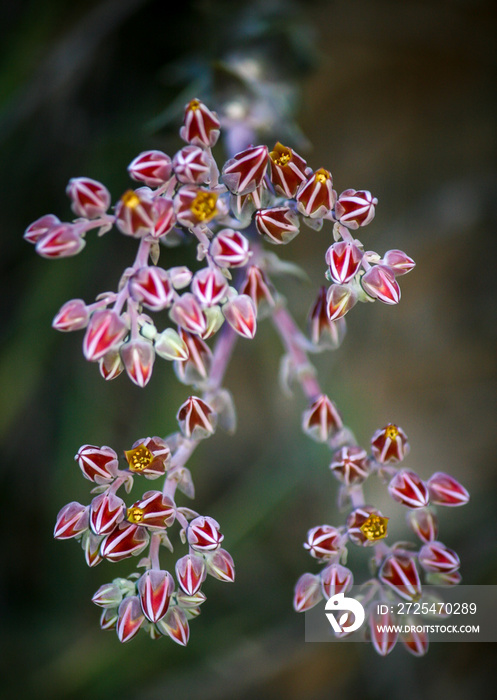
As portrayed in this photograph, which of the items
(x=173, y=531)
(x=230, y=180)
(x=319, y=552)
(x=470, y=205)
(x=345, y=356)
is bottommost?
(x=319, y=552)

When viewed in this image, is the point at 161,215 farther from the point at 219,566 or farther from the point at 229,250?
the point at 219,566

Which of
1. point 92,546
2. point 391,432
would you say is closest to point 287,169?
point 391,432

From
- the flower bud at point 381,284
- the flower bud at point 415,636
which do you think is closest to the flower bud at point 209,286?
the flower bud at point 381,284

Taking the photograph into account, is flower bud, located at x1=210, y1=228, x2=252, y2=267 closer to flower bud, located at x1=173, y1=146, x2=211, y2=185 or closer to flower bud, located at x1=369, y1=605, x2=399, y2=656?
flower bud, located at x1=173, y1=146, x2=211, y2=185

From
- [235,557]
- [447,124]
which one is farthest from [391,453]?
[447,124]

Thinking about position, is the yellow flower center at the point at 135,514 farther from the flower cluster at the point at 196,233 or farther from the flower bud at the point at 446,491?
the flower bud at the point at 446,491

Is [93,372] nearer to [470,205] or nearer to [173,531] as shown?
[173,531]

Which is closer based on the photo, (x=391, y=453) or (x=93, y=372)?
(x=391, y=453)
